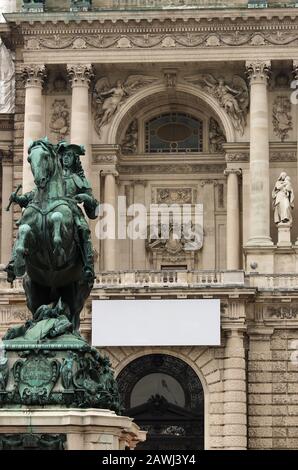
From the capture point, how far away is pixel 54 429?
52.8 ft

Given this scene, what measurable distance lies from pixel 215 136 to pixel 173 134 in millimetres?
1554

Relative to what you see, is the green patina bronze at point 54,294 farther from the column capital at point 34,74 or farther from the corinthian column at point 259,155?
the column capital at point 34,74

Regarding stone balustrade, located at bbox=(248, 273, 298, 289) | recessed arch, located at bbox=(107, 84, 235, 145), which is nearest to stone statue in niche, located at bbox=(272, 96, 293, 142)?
recessed arch, located at bbox=(107, 84, 235, 145)

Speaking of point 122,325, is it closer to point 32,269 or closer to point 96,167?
point 96,167

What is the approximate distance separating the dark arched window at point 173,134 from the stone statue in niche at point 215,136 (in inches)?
14.7

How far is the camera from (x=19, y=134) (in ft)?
153

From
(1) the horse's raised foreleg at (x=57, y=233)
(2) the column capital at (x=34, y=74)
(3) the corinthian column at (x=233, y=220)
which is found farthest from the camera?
(2) the column capital at (x=34, y=74)

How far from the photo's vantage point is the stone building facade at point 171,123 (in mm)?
41812

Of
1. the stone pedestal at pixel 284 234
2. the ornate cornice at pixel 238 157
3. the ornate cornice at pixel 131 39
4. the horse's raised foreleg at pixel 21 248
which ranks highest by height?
the ornate cornice at pixel 131 39

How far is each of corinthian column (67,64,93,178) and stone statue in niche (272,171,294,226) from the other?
21.2 feet

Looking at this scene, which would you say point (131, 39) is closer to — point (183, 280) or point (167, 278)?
point (167, 278)

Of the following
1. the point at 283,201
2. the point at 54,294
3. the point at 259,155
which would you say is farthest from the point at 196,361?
the point at 54,294

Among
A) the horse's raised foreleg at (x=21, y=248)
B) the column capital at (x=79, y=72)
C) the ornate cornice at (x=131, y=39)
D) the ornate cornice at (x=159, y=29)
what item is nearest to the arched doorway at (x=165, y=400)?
the column capital at (x=79, y=72)

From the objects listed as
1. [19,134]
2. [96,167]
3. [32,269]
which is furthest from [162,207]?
[32,269]
